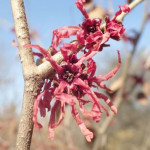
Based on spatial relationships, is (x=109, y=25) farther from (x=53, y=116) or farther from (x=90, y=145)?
(x=90, y=145)

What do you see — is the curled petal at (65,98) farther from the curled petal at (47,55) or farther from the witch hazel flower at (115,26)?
the witch hazel flower at (115,26)

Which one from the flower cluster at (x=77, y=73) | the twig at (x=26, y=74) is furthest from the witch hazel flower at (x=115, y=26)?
the twig at (x=26, y=74)

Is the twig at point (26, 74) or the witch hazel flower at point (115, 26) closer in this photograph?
the twig at point (26, 74)

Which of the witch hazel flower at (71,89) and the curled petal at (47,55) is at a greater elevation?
the curled petal at (47,55)

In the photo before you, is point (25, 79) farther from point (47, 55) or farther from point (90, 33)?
point (90, 33)

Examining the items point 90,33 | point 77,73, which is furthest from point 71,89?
point 90,33

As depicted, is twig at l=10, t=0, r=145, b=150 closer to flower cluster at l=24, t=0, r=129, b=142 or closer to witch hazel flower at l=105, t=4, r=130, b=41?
flower cluster at l=24, t=0, r=129, b=142

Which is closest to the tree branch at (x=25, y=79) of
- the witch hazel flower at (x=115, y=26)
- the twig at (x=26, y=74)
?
the twig at (x=26, y=74)

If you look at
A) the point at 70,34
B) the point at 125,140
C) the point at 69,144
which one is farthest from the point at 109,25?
the point at 125,140
